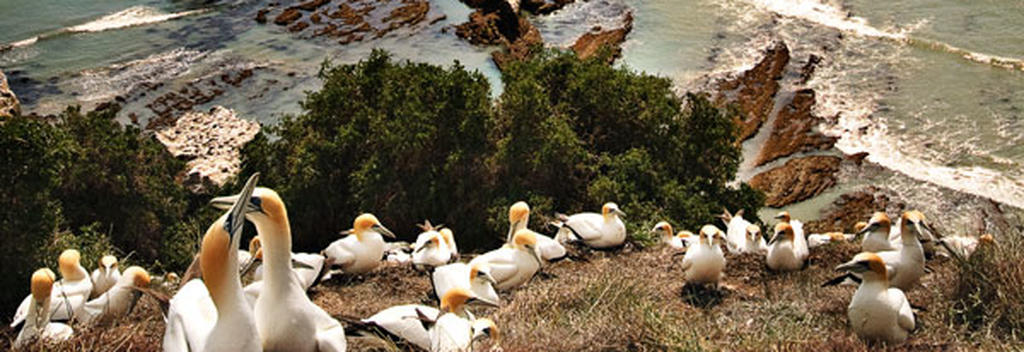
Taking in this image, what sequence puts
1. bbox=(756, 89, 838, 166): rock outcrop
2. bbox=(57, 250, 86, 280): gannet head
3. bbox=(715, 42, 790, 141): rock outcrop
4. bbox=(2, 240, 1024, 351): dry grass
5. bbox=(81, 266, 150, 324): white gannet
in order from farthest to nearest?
bbox=(715, 42, 790, 141): rock outcrop
bbox=(756, 89, 838, 166): rock outcrop
bbox=(57, 250, 86, 280): gannet head
bbox=(81, 266, 150, 324): white gannet
bbox=(2, 240, 1024, 351): dry grass

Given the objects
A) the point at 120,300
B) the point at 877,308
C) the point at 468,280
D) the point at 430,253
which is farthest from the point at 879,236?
the point at 120,300

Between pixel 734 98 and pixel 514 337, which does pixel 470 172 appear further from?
pixel 734 98

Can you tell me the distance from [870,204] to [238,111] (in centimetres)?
1178

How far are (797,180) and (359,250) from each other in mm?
9004

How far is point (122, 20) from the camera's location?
24.5m

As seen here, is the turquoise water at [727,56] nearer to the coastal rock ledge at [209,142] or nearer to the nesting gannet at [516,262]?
the coastal rock ledge at [209,142]

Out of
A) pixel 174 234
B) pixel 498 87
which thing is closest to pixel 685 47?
pixel 498 87

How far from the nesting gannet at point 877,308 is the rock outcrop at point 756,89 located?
10.4 m

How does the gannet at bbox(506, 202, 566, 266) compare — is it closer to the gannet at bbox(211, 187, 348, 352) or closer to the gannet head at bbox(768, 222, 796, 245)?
the gannet head at bbox(768, 222, 796, 245)

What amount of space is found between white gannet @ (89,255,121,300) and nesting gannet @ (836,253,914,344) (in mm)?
6047

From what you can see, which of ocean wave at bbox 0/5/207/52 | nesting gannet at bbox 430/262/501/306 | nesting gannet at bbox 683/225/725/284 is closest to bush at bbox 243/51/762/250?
nesting gannet at bbox 683/225/725/284

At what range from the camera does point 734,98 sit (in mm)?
17906

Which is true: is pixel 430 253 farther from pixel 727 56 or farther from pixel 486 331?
pixel 727 56

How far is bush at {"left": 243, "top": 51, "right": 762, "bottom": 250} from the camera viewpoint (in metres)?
11.7
